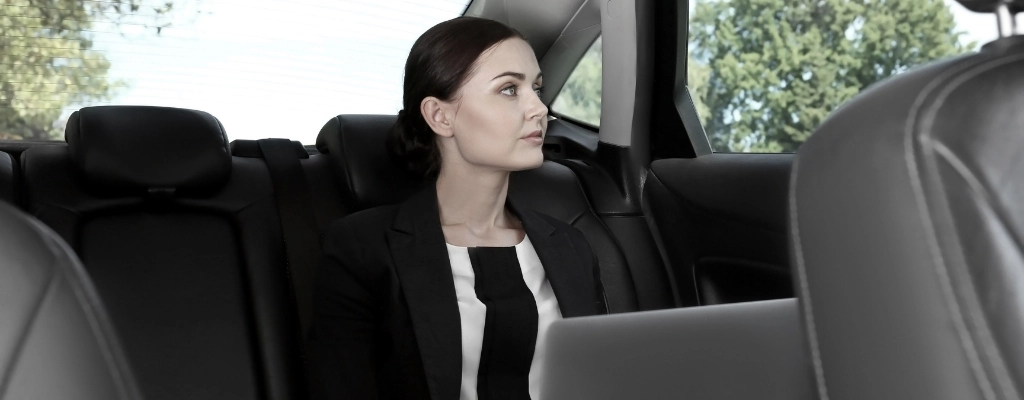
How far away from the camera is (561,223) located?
2.01 metres

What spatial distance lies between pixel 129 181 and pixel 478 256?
65cm

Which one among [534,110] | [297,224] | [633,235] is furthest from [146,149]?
[633,235]

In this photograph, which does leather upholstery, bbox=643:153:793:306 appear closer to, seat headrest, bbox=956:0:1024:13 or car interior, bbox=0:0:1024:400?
car interior, bbox=0:0:1024:400

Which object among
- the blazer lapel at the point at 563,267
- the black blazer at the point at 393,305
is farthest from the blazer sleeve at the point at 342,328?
the blazer lapel at the point at 563,267

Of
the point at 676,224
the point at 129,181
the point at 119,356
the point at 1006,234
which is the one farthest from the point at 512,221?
the point at 1006,234

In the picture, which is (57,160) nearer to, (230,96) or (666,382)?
(230,96)

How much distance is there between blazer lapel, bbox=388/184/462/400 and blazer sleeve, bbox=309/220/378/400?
8 cm

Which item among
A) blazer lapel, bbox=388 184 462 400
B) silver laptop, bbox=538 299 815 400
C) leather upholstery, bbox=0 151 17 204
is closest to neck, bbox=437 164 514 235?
blazer lapel, bbox=388 184 462 400

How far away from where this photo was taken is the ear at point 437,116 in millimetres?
1941

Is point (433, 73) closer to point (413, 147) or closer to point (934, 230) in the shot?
point (413, 147)

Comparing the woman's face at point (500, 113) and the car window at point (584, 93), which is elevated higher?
the car window at point (584, 93)

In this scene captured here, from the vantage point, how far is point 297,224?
6.37 ft

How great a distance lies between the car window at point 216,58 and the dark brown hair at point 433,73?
0.73 meters

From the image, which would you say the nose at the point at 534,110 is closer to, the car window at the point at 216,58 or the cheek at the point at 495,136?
the cheek at the point at 495,136
